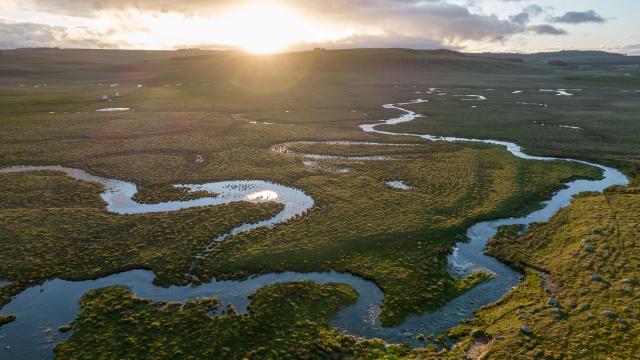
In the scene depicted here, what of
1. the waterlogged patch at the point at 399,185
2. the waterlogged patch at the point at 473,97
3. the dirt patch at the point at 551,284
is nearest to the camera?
the dirt patch at the point at 551,284

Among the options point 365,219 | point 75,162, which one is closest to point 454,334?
point 365,219

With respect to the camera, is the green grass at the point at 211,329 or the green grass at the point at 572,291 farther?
the green grass at the point at 211,329

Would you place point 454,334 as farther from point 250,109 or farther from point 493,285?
point 250,109

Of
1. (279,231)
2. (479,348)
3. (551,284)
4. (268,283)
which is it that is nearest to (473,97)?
(279,231)

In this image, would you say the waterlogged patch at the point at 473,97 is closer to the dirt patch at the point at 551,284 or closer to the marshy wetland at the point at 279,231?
the marshy wetland at the point at 279,231

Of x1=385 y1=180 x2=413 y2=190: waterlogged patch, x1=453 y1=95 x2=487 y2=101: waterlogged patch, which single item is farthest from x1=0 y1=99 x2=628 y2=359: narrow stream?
x1=453 y1=95 x2=487 y2=101: waterlogged patch

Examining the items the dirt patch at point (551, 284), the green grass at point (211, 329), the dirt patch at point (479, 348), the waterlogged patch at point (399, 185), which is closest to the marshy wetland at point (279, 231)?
the green grass at point (211, 329)

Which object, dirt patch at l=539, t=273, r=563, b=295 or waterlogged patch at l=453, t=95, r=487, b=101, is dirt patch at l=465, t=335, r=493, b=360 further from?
waterlogged patch at l=453, t=95, r=487, b=101

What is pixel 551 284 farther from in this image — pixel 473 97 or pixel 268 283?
pixel 473 97
